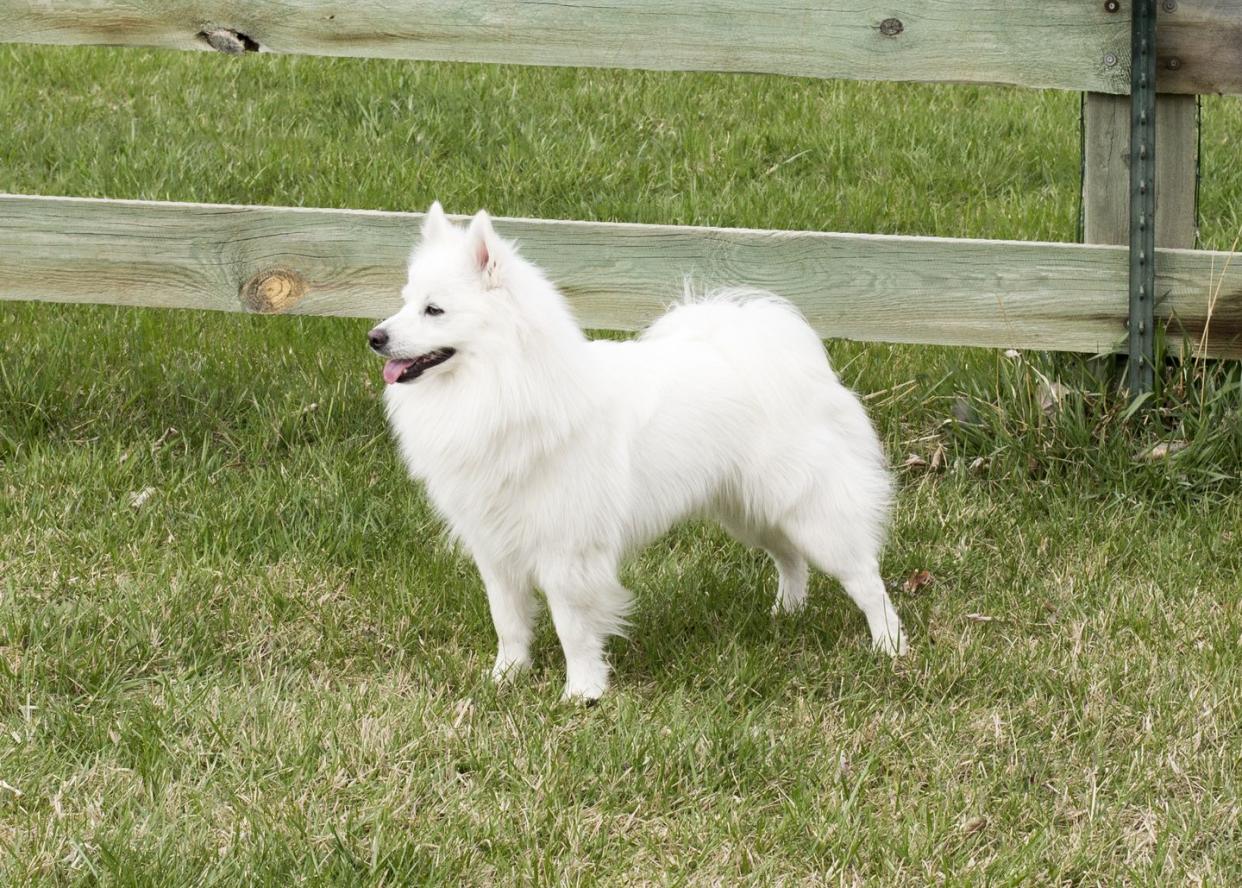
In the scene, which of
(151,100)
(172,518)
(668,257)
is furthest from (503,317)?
(151,100)

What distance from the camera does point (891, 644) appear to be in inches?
149

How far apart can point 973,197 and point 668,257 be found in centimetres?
232

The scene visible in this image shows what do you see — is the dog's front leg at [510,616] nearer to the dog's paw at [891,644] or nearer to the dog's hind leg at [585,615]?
the dog's hind leg at [585,615]

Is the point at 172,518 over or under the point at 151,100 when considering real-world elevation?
under

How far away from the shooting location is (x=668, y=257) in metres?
4.40

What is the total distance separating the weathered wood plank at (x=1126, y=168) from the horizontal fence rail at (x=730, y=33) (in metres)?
0.07

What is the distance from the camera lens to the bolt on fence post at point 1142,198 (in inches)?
159

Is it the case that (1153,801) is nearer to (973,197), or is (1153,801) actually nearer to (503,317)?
(503,317)

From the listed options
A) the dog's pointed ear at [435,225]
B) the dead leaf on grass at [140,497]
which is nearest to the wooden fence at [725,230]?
the dead leaf on grass at [140,497]

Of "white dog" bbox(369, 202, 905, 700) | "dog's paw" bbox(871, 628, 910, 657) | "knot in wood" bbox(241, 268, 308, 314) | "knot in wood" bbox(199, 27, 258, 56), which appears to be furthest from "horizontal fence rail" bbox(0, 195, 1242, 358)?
"dog's paw" bbox(871, 628, 910, 657)

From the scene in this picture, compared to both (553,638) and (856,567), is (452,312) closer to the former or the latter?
(553,638)

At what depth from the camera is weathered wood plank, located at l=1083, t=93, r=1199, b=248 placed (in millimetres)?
4176

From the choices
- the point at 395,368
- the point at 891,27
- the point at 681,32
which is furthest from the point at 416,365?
the point at 891,27

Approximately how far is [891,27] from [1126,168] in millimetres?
772
